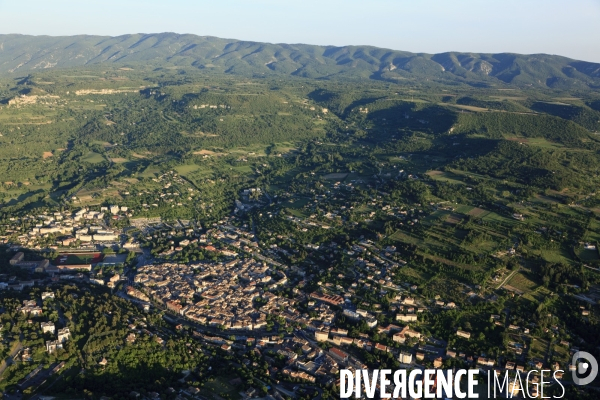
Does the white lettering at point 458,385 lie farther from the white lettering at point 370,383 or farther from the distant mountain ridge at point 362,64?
the distant mountain ridge at point 362,64

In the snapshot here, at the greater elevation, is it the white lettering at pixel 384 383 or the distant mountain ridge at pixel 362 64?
the distant mountain ridge at pixel 362 64

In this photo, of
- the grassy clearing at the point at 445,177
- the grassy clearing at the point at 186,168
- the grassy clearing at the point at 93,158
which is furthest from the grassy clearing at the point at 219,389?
the grassy clearing at the point at 93,158

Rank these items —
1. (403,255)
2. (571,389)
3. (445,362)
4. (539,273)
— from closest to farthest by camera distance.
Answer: (571,389) < (445,362) < (539,273) < (403,255)

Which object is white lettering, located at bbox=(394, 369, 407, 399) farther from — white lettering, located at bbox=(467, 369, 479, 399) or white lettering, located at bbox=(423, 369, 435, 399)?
white lettering, located at bbox=(467, 369, 479, 399)

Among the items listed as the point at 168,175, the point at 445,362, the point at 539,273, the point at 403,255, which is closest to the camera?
the point at 445,362

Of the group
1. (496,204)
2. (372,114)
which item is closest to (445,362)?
(496,204)

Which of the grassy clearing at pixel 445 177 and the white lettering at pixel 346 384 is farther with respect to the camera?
the grassy clearing at pixel 445 177

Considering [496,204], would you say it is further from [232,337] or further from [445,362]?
[232,337]

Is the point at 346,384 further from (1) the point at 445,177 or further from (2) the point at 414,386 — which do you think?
(1) the point at 445,177

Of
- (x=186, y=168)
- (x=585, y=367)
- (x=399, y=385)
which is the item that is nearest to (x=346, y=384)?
(x=399, y=385)
